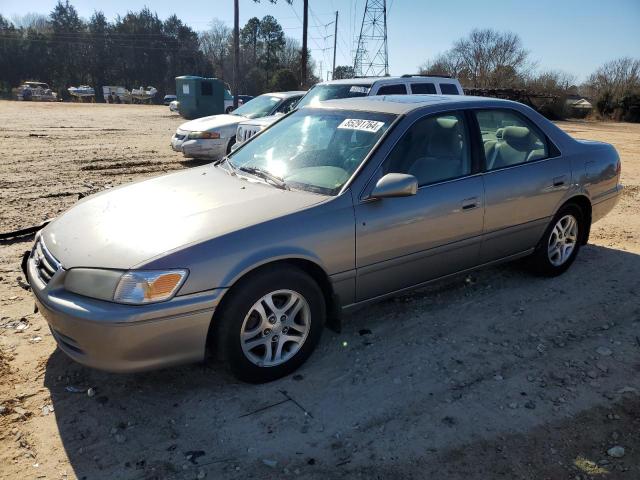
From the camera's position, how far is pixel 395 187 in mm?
3225

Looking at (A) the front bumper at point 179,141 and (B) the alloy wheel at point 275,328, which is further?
(A) the front bumper at point 179,141

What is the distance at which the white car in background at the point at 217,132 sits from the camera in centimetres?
1088

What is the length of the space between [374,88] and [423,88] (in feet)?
3.86

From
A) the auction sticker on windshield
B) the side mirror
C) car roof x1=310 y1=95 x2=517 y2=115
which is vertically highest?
car roof x1=310 y1=95 x2=517 y2=115

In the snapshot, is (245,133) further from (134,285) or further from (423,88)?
(134,285)

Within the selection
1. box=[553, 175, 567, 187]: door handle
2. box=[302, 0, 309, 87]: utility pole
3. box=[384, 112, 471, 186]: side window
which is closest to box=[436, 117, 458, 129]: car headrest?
box=[384, 112, 471, 186]: side window

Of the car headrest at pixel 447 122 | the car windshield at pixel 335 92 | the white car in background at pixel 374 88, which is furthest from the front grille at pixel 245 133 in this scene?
the car headrest at pixel 447 122

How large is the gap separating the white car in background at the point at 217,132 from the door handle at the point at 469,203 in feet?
26.1

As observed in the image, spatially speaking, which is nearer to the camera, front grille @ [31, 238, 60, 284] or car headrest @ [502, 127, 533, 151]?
front grille @ [31, 238, 60, 284]

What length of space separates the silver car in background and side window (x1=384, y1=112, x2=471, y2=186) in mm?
11

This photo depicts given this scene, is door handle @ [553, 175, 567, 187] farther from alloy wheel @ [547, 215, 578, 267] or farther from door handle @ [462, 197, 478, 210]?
door handle @ [462, 197, 478, 210]

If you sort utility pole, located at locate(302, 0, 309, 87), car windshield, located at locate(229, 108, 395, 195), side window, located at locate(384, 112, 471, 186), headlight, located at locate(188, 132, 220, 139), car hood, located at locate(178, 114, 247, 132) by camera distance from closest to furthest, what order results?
1. car windshield, located at locate(229, 108, 395, 195)
2. side window, located at locate(384, 112, 471, 186)
3. headlight, located at locate(188, 132, 220, 139)
4. car hood, located at locate(178, 114, 247, 132)
5. utility pole, located at locate(302, 0, 309, 87)

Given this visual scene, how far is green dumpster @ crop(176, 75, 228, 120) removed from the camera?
86.3 feet

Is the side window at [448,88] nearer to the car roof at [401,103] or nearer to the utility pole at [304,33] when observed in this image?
the car roof at [401,103]
